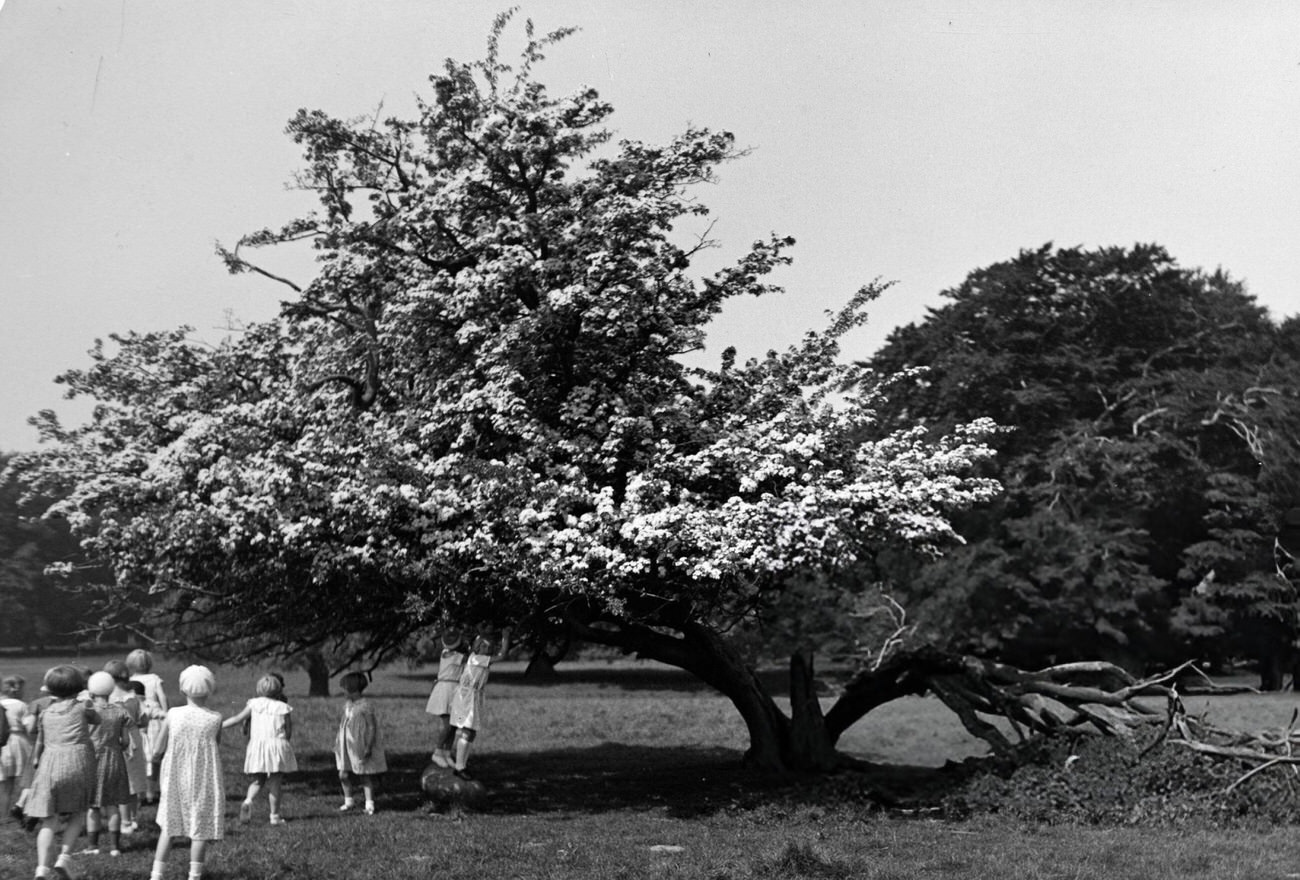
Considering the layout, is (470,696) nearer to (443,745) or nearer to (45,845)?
(443,745)

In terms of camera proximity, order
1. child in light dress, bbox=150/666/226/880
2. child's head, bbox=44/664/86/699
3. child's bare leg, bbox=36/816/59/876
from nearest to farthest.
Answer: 1. child's bare leg, bbox=36/816/59/876
2. child in light dress, bbox=150/666/226/880
3. child's head, bbox=44/664/86/699

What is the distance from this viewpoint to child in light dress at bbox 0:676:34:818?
45.5ft

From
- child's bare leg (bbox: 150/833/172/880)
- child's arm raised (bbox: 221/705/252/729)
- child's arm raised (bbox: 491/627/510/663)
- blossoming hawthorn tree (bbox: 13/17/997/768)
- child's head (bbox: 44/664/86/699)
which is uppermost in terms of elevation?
blossoming hawthorn tree (bbox: 13/17/997/768)

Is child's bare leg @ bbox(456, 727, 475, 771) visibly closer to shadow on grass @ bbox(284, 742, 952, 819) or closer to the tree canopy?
shadow on grass @ bbox(284, 742, 952, 819)

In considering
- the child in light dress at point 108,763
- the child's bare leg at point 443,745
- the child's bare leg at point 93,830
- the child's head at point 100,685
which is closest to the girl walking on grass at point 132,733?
the child's bare leg at point 93,830

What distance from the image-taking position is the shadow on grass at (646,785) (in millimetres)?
16109

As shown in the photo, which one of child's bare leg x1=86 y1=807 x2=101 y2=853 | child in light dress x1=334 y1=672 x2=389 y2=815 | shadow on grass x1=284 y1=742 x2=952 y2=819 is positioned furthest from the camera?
shadow on grass x1=284 y1=742 x2=952 y2=819

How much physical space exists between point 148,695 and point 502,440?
514 cm

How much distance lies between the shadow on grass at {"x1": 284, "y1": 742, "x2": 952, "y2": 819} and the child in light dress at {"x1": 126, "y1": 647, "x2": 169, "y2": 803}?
2992 millimetres

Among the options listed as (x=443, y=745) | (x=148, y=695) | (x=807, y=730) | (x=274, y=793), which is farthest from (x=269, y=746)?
(x=807, y=730)

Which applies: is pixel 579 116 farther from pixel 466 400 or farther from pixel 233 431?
pixel 233 431

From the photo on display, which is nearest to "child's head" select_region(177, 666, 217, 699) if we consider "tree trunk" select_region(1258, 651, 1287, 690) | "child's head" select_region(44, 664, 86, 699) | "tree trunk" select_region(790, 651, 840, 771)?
"child's head" select_region(44, 664, 86, 699)

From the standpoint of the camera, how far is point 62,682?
10930 millimetres

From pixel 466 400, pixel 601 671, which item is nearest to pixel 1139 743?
pixel 466 400
